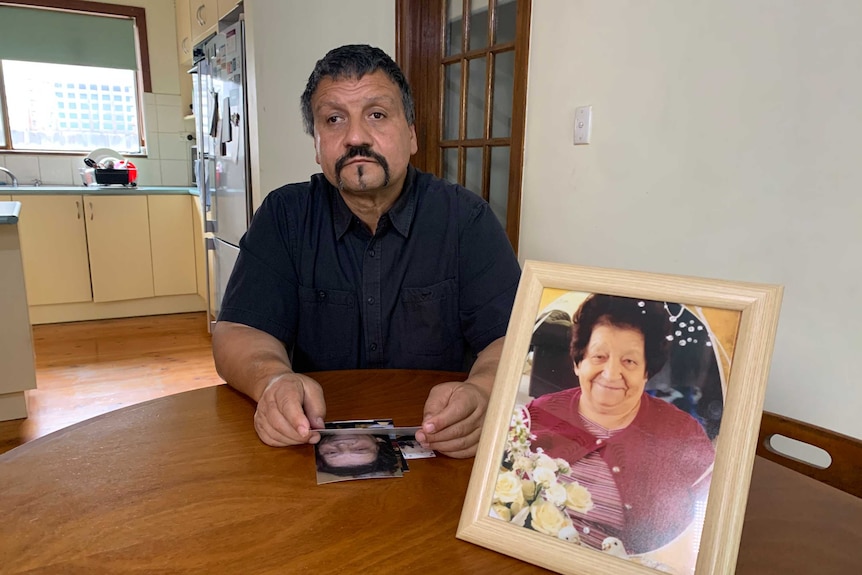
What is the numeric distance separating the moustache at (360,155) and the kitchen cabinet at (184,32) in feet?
11.9

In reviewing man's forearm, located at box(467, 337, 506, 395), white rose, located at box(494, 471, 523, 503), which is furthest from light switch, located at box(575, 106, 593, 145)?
white rose, located at box(494, 471, 523, 503)

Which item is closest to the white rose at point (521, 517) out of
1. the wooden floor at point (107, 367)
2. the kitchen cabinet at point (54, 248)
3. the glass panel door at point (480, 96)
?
the glass panel door at point (480, 96)

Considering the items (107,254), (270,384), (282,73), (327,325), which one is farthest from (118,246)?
(270,384)

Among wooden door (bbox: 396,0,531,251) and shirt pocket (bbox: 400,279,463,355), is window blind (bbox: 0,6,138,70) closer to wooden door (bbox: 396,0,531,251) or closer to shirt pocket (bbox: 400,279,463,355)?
wooden door (bbox: 396,0,531,251)

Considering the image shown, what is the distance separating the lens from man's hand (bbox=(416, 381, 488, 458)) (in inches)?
28.6

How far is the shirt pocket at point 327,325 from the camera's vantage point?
1.21m

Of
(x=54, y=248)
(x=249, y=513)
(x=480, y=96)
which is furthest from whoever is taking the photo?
(x=54, y=248)

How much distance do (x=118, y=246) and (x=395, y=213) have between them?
3571 mm

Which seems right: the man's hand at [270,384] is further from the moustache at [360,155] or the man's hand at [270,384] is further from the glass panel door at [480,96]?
the glass panel door at [480,96]

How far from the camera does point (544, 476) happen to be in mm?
520

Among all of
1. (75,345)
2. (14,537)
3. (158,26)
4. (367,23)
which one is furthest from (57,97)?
(14,537)

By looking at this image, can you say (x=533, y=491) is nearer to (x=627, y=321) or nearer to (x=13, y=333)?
(x=627, y=321)

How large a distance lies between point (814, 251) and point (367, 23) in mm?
1955

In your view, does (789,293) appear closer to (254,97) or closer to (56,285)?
(254,97)
